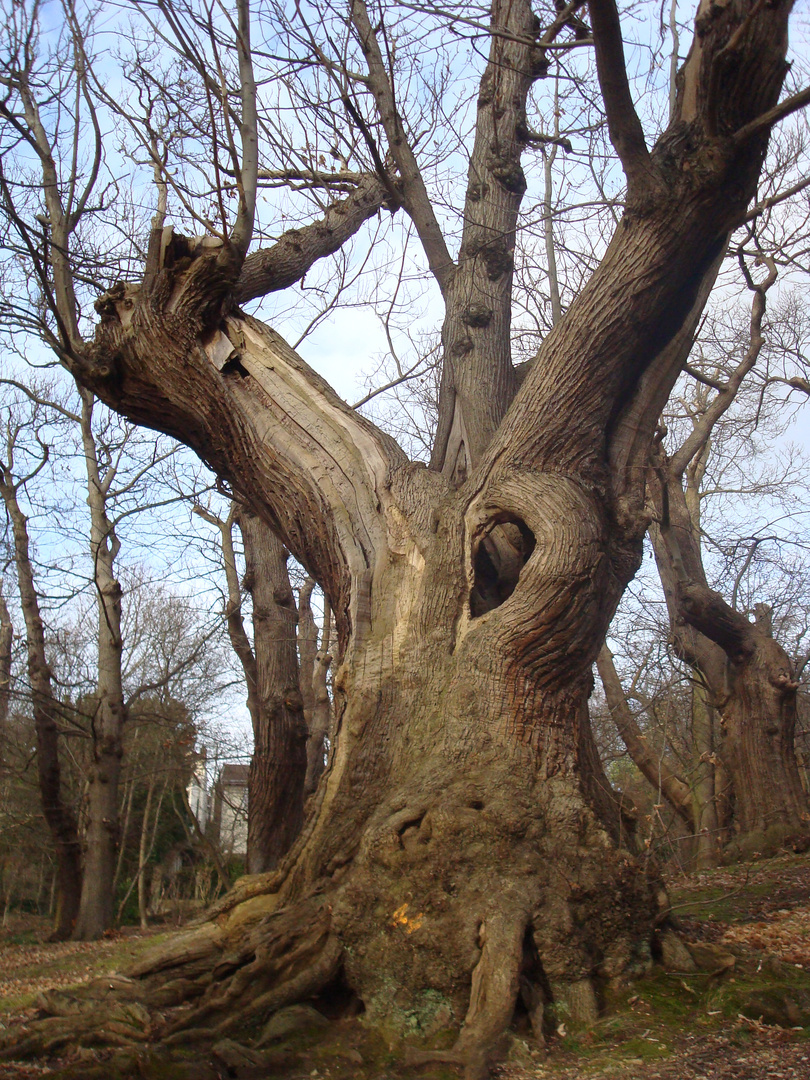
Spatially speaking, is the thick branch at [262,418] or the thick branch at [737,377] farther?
the thick branch at [737,377]

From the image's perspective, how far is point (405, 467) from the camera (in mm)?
4383

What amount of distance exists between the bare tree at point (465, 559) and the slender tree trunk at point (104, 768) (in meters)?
5.16

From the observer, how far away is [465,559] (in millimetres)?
3979

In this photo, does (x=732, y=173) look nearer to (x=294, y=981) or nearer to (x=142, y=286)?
(x=142, y=286)

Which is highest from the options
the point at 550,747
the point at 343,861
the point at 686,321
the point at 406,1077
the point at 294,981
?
the point at 686,321

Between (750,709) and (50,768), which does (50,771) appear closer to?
(50,768)

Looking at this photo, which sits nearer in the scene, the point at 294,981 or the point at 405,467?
the point at 294,981

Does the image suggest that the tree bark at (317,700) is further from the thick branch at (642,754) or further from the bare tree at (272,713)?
the thick branch at (642,754)

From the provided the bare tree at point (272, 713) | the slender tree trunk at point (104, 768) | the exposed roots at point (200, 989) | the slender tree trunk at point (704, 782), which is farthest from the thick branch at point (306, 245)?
the slender tree trunk at point (704, 782)

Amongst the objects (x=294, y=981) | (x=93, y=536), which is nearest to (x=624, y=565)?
(x=294, y=981)

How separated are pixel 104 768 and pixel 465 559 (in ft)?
23.3

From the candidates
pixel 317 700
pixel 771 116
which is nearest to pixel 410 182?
pixel 771 116

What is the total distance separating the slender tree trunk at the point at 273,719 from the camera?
722 centimetres

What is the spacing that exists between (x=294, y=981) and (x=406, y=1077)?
582mm
